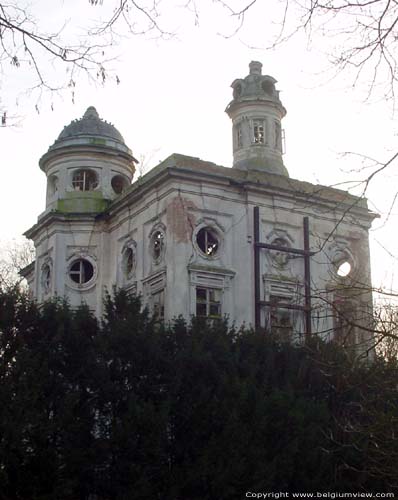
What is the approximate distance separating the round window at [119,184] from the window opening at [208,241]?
6.63m

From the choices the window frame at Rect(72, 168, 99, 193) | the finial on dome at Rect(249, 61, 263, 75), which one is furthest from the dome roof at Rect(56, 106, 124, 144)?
the finial on dome at Rect(249, 61, 263, 75)

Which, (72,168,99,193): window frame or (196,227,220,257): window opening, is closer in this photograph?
(196,227,220,257): window opening

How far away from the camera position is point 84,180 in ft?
104

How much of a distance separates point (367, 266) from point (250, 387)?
469 inches

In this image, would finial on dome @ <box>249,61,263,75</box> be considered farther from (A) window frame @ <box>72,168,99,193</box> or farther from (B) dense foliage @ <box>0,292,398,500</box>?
(B) dense foliage @ <box>0,292,398,500</box>

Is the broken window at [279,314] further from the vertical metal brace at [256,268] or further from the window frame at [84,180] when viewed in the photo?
the window frame at [84,180]

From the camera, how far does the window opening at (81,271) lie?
98.8ft

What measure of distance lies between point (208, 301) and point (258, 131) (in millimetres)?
8593

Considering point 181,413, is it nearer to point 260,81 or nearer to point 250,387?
point 250,387

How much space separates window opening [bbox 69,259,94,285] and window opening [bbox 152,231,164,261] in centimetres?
401

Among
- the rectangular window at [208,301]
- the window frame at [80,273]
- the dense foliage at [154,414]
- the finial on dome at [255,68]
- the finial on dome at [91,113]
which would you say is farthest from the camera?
the finial on dome at [91,113]

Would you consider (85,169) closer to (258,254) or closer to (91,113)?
(91,113)

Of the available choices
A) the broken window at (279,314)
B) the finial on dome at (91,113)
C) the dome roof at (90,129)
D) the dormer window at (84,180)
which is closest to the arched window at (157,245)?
the broken window at (279,314)

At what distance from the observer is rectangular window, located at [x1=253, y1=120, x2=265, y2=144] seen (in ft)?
103
